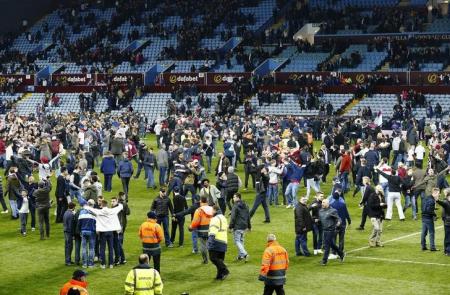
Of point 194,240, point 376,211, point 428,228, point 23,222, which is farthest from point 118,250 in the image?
point 428,228

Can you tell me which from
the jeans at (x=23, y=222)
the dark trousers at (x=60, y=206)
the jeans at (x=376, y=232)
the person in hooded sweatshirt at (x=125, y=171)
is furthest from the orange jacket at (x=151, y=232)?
the person in hooded sweatshirt at (x=125, y=171)

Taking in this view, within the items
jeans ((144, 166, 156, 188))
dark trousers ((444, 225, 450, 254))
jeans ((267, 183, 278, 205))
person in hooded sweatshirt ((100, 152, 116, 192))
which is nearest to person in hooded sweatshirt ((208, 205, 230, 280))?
dark trousers ((444, 225, 450, 254))

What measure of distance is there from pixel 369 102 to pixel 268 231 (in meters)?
31.4

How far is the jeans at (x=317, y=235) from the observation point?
23.1 metres

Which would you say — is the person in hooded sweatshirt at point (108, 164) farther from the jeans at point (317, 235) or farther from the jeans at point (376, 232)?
the jeans at point (376, 232)

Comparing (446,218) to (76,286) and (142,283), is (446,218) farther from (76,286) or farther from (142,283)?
(76,286)

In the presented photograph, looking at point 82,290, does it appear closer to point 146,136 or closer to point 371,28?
point 146,136

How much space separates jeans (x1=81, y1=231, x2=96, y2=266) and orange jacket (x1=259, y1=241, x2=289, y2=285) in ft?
19.3

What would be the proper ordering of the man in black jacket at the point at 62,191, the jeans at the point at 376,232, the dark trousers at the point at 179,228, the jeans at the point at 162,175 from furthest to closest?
the jeans at the point at 162,175 < the man in black jacket at the point at 62,191 < the dark trousers at the point at 179,228 < the jeans at the point at 376,232

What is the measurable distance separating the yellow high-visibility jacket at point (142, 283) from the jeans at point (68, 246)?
742cm

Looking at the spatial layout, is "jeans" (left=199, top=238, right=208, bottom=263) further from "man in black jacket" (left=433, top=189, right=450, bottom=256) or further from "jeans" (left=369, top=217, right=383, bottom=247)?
"man in black jacket" (left=433, top=189, right=450, bottom=256)

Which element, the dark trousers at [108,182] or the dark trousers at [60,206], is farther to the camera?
the dark trousers at [108,182]

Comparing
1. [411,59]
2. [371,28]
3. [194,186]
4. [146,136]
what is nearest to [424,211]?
[194,186]

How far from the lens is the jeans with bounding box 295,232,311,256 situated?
75.3 feet
